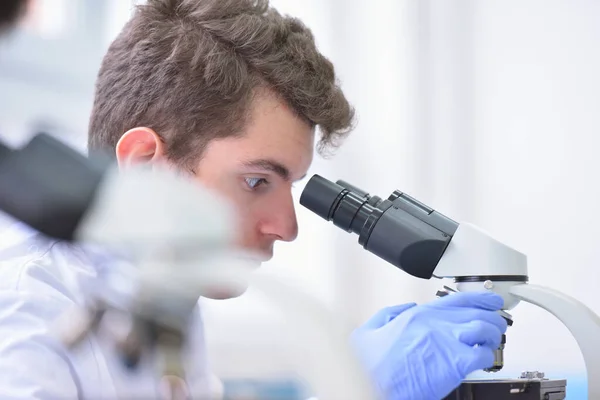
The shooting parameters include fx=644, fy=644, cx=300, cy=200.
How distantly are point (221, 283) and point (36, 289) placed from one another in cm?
28

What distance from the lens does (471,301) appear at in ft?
2.74

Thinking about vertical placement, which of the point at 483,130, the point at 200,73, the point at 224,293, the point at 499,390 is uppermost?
the point at 483,130

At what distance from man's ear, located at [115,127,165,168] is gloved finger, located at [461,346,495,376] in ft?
1.41

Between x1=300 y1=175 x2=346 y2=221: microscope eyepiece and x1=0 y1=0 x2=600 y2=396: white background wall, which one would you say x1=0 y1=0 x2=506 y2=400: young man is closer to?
x1=300 y1=175 x2=346 y2=221: microscope eyepiece

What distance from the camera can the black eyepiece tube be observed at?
895 millimetres

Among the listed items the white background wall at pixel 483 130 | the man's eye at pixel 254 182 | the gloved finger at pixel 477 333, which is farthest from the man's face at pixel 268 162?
the white background wall at pixel 483 130

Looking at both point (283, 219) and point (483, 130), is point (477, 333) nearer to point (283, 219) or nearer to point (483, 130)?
point (283, 219)

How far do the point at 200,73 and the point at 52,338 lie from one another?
0.71 metres

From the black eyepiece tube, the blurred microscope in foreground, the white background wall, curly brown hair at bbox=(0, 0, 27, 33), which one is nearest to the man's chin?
the blurred microscope in foreground

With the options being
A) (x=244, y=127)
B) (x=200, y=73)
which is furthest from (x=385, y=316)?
(x=200, y=73)

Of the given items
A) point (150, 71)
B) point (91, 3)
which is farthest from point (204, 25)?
point (91, 3)

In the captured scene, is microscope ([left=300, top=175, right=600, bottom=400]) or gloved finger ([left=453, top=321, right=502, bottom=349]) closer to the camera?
gloved finger ([left=453, top=321, right=502, bottom=349])

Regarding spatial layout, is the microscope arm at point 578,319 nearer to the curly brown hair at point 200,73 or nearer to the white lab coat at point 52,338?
the curly brown hair at point 200,73

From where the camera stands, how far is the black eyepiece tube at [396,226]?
2.94ft
